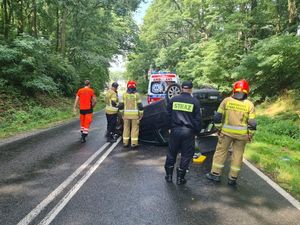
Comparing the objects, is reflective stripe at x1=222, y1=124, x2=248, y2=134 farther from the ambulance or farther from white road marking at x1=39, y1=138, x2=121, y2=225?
the ambulance

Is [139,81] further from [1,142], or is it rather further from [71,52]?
[1,142]

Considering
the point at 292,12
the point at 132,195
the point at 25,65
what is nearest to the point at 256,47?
the point at 292,12

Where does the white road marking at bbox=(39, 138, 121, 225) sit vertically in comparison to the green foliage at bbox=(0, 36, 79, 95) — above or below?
below

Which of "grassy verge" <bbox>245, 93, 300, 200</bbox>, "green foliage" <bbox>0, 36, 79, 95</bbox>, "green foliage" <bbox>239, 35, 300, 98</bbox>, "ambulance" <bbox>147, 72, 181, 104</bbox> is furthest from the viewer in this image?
"green foliage" <bbox>0, 36, 79, 95</bbox>

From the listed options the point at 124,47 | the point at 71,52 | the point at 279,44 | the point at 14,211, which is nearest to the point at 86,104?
the point at 14,211

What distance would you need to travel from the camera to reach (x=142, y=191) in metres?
6.07

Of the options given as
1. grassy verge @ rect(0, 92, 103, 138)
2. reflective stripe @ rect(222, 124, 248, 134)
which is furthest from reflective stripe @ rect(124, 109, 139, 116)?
grassy verge @ rect(0, 92, 103, 138)

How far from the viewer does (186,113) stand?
6.64m

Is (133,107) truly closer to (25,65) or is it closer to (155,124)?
(155,124)

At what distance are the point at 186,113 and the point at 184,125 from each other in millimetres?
236

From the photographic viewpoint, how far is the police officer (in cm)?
662

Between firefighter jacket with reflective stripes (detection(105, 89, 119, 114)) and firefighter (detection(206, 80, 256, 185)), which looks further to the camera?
firefighter jacket with reflective stripes (detection(105, 89, 119, 114))

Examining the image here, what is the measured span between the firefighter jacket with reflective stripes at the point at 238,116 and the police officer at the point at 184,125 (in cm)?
57

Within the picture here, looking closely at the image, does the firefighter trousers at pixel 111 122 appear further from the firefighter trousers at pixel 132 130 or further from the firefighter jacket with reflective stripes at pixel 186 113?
the firefighter jacket with reflective stripes at pixel 186 113
